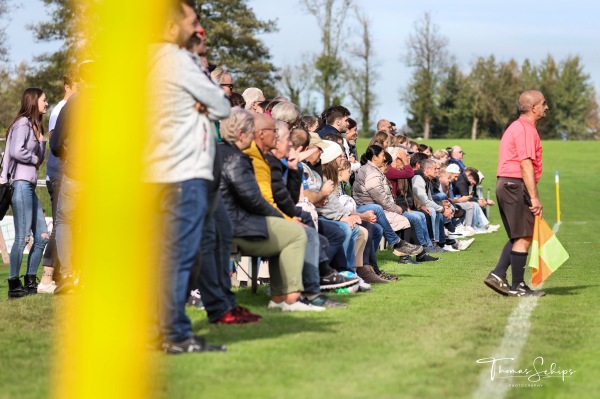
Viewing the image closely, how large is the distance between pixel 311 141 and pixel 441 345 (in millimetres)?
5431

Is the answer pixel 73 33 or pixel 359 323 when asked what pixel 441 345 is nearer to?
pixel 359 323

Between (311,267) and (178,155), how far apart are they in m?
3.35

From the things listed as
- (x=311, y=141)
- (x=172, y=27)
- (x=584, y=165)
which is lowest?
(x=584, y=165)

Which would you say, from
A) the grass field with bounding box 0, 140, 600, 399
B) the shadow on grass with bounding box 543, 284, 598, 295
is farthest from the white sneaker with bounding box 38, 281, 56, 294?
the shadow on grass with bounding box 543, 284, 598, 295

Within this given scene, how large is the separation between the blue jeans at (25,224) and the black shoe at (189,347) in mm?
4954

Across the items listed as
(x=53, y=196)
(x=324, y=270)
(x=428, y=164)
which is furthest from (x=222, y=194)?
(x=428, y=164)

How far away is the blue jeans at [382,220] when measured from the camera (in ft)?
51.4

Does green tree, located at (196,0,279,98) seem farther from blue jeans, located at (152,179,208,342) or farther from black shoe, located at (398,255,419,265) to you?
blue jeans, located at (152,179,208,342)

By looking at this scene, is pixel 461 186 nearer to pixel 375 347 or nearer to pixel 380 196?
pixel 380 196

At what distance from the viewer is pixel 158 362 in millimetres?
7152

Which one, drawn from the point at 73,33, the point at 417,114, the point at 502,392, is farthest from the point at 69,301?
the point at 417,114

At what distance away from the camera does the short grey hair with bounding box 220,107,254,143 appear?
9.66 metres

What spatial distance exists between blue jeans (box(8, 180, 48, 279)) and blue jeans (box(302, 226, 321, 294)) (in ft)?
10.8

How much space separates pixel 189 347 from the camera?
751cm
